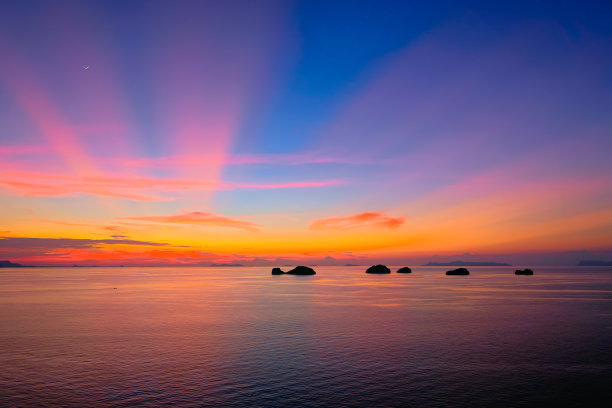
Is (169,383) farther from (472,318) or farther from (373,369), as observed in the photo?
(472,318)

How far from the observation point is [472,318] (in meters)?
53.6

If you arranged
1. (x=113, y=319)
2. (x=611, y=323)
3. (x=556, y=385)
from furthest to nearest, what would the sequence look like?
(x=113, y=319) → (x=611, y=323) → (x=556, y=385)

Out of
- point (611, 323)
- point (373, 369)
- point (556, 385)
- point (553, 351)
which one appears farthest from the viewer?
point (611, 323)

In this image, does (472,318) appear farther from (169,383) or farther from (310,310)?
(169,383)

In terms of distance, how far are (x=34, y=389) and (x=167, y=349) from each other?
11.8m

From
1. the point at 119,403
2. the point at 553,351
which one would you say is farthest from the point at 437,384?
the point at 119,403

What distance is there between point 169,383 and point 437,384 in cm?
1606

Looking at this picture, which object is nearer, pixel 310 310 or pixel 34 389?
pixel 34 389

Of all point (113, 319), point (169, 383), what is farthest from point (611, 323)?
point (113, 319)

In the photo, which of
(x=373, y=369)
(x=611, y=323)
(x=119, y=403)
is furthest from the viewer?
(x=611, y=323)

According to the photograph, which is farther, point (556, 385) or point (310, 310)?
point (310, 310)

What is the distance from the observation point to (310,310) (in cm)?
6331

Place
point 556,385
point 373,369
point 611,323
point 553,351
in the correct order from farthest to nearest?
point 611,323 < point 553,351 < point 373,369 < point 556,385

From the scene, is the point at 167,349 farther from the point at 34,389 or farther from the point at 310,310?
the point at 310,310
